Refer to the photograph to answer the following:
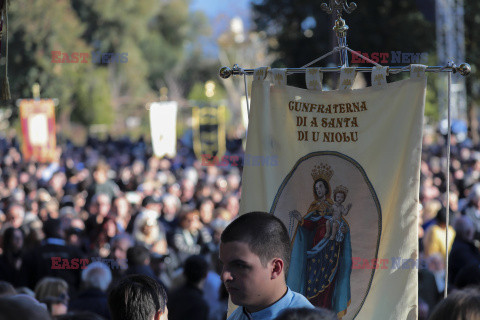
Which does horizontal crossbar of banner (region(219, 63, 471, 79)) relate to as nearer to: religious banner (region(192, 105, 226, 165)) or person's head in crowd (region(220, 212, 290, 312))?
person's head in crowd (region(220, 212, 290, 312))

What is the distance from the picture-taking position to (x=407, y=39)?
2469cm

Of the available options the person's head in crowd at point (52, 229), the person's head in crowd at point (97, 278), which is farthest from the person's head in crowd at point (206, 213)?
the person's head in crowd at point (97, 278)

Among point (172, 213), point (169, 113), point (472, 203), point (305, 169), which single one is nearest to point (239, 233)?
point (305, 169)

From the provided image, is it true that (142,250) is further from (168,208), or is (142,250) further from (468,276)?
(168,208)

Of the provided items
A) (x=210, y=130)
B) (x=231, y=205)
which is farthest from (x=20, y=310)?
(x=210, y=130)

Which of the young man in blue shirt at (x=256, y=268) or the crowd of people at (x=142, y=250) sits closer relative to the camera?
the young man in blue shirt at (x=256, y=268)

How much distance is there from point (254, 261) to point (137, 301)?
62 cm

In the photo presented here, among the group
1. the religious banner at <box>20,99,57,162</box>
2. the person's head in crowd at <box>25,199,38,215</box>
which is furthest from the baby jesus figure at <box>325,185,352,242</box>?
the religious banner at <box>20,99,57,162</box>

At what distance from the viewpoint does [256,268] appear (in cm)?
298

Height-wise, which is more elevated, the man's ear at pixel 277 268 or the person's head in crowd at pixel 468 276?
the man's ear at pixel 277 268

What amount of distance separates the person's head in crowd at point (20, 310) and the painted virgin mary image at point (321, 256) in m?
2.01

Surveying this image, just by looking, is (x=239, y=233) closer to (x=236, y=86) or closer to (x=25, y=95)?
(x=25, y=95)

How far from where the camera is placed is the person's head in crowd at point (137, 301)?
3305 mm

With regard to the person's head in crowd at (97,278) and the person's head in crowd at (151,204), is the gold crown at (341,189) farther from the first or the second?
the person's head in crowd at (151,204)
